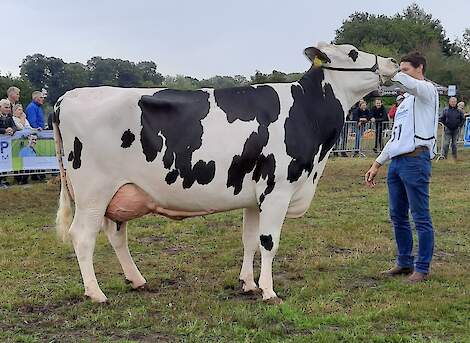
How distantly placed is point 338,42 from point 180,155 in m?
62.9

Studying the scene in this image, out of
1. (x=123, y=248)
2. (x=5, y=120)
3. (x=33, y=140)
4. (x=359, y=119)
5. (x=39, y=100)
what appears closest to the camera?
(x=123, y=248)

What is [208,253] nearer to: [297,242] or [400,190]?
[297,242]

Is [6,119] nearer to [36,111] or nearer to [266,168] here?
[36,111]

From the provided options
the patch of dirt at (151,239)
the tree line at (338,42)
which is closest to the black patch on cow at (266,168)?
the patch of dirt at (151,239)

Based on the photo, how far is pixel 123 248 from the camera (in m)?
5.95

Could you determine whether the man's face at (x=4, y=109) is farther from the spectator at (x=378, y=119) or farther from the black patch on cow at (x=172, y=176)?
the spectator at (x=378, y=119)

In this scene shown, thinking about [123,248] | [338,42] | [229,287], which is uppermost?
[338,42]

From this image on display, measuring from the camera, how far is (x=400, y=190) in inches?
249

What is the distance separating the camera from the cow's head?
5996mm

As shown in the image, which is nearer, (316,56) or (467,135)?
(316,56)

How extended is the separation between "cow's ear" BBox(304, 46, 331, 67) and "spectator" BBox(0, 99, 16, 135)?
857cm

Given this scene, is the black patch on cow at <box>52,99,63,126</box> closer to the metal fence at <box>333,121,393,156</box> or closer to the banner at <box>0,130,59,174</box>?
the banner at <box>0,130,59,174</box>

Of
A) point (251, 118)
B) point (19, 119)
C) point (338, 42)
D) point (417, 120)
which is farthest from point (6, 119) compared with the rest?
point (338, 42)

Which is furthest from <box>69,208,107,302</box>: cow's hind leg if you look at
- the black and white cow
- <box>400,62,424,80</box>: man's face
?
<box>400,62,424,80</box>: man's face
